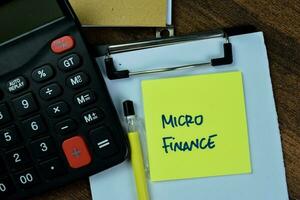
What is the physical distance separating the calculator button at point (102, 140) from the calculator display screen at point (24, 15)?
0.12 m

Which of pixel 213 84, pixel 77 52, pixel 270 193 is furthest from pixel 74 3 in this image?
pixel 270 193

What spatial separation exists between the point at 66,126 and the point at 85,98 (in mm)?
33

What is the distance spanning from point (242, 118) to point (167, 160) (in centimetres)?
9

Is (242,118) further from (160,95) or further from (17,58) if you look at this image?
(17,58)

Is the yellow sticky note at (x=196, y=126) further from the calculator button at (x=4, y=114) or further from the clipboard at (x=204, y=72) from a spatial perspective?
the calculator button at (x=4, y=114)

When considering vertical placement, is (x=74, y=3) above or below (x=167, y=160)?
above

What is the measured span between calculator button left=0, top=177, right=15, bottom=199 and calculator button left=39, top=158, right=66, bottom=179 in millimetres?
34

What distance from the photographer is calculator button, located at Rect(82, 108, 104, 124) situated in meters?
0.40

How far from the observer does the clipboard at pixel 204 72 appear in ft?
1.39

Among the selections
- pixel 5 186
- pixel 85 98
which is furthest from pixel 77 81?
pixel 5 186

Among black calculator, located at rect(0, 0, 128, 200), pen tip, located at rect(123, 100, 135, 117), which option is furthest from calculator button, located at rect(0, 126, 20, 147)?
pen tip, located at rect(123, 100, 135, 117)

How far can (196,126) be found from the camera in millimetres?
431

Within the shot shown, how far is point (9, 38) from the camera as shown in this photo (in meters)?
0.41

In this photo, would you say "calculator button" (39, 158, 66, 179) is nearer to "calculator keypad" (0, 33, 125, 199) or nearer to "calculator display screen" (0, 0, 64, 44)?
"calculator keypad" (0, 33, 125, 199)
